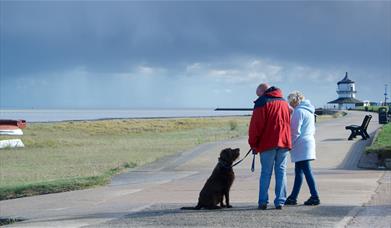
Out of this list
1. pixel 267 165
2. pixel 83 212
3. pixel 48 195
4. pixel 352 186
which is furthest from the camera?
pixel 48 195

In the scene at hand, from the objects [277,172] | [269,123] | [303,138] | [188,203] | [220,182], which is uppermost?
[269,123]

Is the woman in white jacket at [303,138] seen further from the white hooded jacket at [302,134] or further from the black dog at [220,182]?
the black dog at [220,182]

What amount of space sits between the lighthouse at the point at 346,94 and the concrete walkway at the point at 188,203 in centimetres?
10762

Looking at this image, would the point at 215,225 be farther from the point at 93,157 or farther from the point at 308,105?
the point at 93,157

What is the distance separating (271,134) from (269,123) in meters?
0.16

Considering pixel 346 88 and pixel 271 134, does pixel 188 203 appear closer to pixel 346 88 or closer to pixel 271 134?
pixel 271 134

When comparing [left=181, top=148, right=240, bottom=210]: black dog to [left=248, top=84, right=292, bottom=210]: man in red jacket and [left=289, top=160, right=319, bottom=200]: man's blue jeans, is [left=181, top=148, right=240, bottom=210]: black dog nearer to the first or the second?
[left=248, top=84, right=292, bottom=210]: man in red jacket

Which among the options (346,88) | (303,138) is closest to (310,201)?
(303,138)

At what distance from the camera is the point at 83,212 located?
34.7 feet

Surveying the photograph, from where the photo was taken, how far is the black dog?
942 centimetres

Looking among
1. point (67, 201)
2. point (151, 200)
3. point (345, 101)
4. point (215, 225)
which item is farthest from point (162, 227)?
point (345, 101)

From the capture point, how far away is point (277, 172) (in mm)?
9562

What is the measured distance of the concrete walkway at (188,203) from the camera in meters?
8.85

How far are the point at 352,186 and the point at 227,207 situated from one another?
3.55 metres
